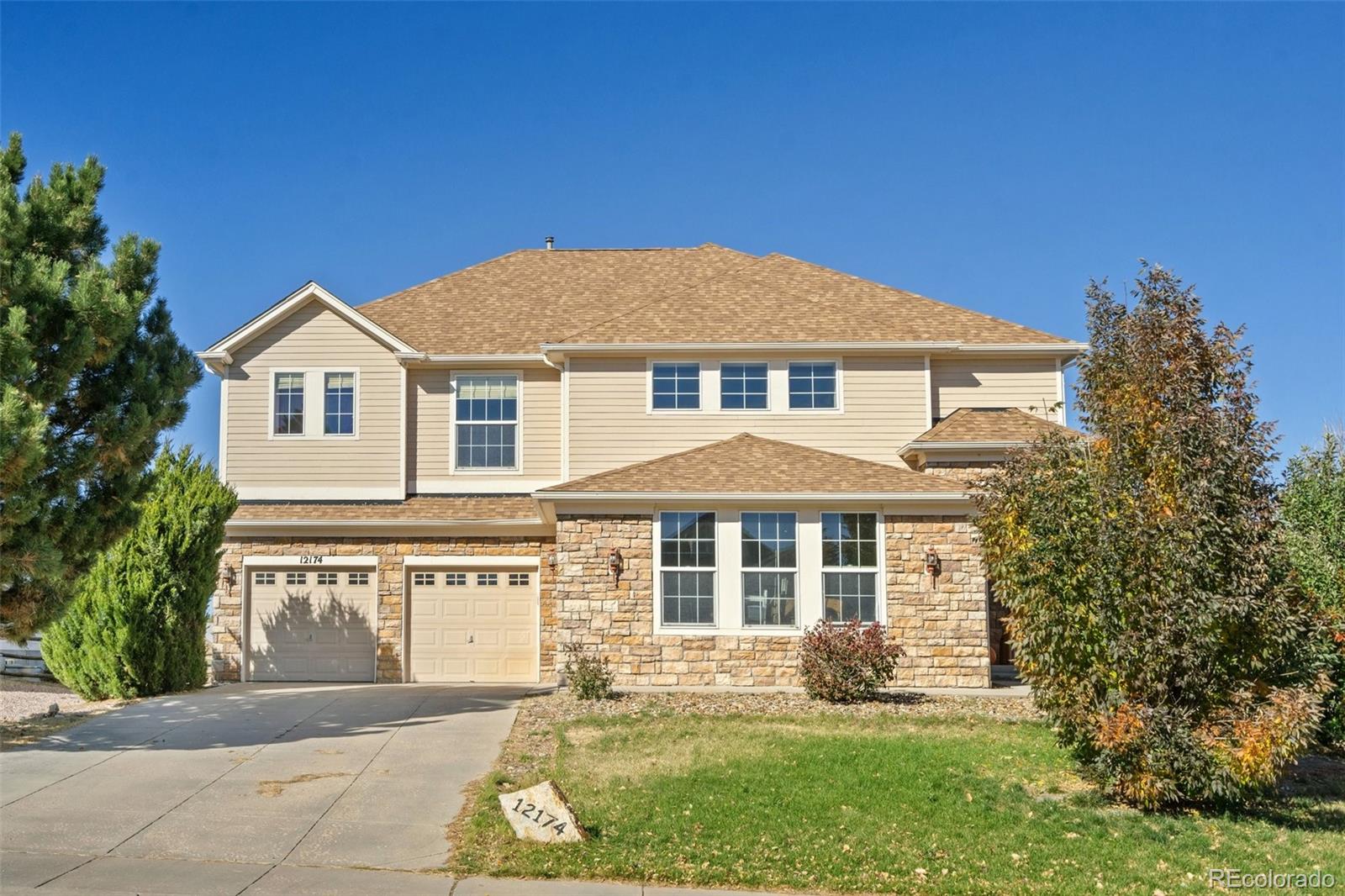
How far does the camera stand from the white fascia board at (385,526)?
1806 centimetres

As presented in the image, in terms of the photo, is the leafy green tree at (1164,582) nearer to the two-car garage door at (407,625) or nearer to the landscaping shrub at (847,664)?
the landscaping shrub at (847,664)

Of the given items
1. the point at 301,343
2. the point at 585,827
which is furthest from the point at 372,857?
the point at 301,343

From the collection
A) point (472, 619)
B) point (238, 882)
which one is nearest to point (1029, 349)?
point (472, 619)

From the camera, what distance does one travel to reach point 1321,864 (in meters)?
8.32

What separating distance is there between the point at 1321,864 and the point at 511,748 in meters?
7.67

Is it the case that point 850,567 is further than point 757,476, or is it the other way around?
→ point 757,476

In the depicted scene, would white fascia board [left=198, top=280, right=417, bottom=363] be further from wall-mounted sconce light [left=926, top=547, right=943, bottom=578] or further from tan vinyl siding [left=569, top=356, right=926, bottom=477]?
wall-mounted sconce light [left=926, top=547, right=943, bottom=578]

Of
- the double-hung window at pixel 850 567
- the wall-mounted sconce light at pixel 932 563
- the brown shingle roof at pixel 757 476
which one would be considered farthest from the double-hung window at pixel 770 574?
the wall-mounted sconce light at pixel 932 563

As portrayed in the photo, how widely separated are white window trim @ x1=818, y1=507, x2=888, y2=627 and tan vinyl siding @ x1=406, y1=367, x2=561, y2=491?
5.49 m

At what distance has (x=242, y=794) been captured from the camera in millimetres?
9969

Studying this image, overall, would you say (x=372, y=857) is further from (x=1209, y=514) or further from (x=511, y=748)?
(x=1209, y=514)

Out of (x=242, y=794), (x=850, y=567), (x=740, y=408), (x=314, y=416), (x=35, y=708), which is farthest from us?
(x=314, y=416)

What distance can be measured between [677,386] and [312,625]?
748 cm

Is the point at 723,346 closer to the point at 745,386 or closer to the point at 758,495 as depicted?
the point at 745,386
